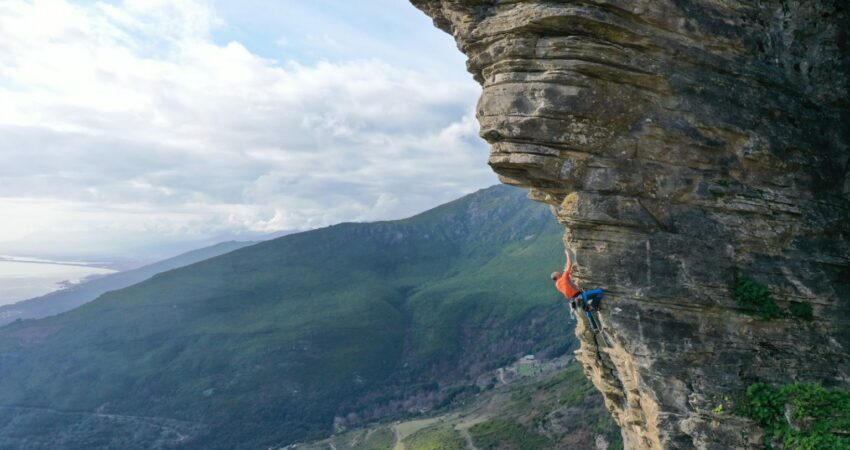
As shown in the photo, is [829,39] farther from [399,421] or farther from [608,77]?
[399,421]

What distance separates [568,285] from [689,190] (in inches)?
204

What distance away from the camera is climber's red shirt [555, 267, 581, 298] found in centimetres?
2052

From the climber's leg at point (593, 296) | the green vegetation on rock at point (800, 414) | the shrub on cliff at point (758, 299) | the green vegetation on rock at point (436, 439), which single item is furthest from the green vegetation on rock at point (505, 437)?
the climber's leg at point (593, 296)

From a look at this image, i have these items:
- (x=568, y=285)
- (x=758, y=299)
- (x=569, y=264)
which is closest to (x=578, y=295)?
(x=568, y=285)

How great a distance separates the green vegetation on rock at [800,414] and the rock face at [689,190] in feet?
1.69

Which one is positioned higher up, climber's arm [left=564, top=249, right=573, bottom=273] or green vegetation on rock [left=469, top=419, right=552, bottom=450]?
climber's arm [left=564, top=249, right=573, bottom=273]

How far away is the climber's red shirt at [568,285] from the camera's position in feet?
67.3

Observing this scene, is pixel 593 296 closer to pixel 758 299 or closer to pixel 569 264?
pixel 569 264

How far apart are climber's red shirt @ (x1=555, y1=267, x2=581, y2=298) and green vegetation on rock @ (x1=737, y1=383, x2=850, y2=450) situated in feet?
20.6

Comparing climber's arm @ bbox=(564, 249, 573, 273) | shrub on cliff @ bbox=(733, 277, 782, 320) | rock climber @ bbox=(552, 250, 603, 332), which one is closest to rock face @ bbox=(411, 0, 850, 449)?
shrub on cliff @ bbox=(733, 277, 782, 320)

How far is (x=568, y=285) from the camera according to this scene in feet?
68.2

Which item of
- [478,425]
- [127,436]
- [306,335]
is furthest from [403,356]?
[478,425]

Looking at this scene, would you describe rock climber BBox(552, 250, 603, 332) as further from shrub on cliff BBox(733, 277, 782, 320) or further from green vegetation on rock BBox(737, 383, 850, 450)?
green vegetation on rock BBox(737, 383, 850, 450)

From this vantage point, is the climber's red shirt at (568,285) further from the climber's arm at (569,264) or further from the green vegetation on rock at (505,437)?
the green vegetation on rock at (505,437)
